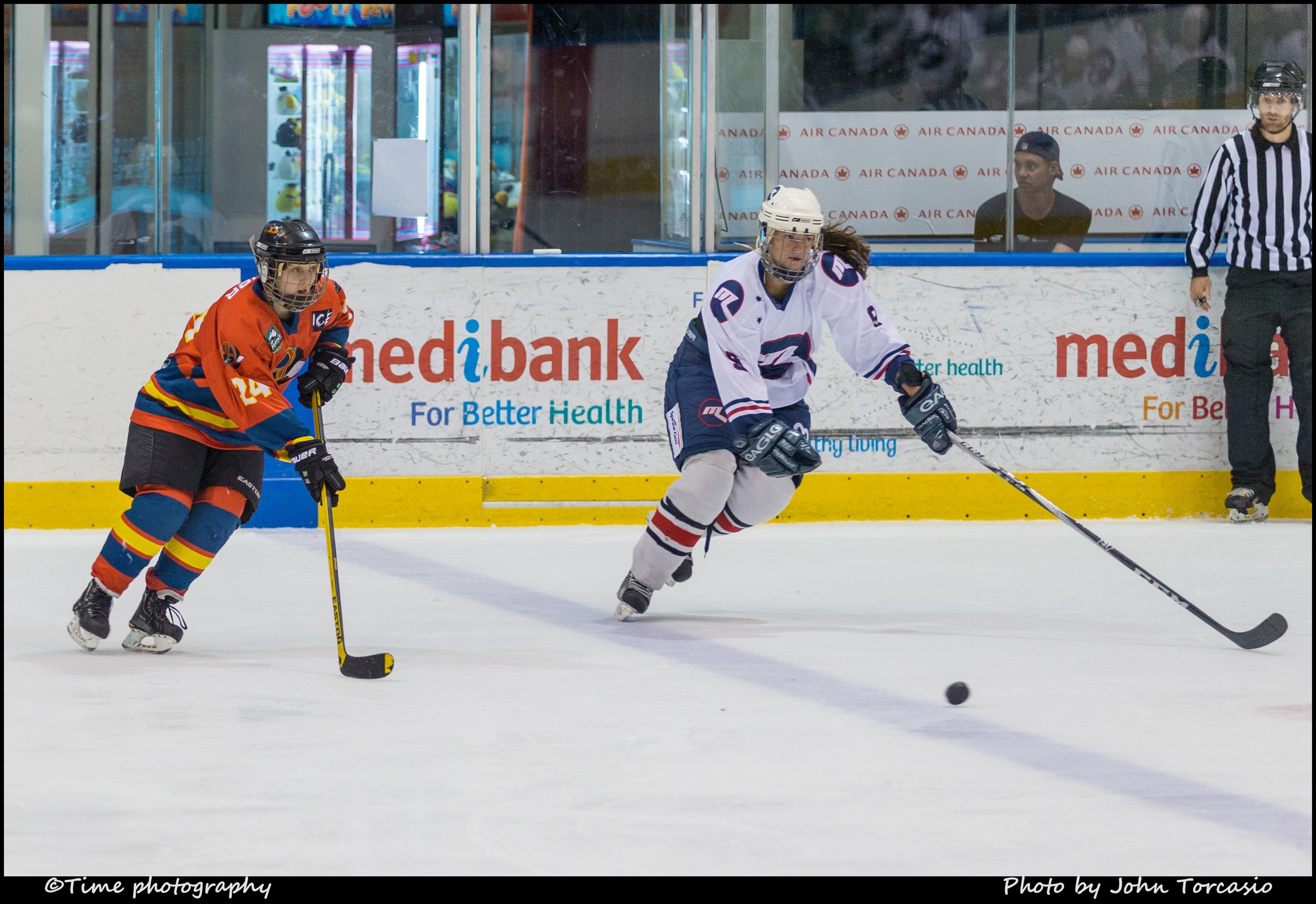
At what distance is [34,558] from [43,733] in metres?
2.12

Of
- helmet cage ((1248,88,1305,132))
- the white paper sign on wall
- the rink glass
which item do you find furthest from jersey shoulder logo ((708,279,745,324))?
helmet cage ((1248,88,1305,132))

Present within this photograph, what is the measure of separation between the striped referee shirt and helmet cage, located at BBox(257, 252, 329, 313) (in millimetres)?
3313

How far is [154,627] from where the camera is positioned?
3377mm

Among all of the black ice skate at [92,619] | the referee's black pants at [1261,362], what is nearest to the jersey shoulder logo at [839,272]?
the black ice skate at [92,619]

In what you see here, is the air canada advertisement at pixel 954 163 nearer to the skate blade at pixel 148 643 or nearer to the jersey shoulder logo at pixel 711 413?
the jersey shoulder logo at pixel 711 413

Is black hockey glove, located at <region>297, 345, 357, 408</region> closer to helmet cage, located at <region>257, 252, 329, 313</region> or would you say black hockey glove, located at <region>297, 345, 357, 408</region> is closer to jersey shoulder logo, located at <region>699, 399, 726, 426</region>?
helmet cage, located at <region>257, 252, 329, 313</region>

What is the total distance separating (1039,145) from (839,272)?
233cm

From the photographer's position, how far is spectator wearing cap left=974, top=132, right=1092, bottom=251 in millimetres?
5762

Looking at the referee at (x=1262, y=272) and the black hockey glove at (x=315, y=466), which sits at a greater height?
the referee at (x=1262, y=272)

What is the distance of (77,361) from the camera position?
16.9 feet

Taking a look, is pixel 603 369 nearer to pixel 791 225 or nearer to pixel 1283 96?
pixel 791 225

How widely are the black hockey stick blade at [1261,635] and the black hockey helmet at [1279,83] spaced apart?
8.86 ft

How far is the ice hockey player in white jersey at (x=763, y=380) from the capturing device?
3.56m
